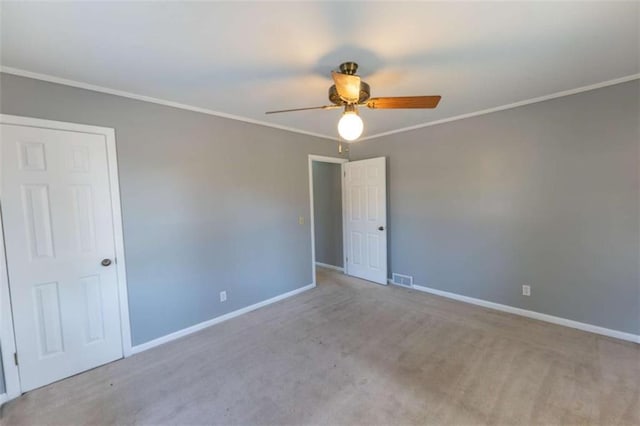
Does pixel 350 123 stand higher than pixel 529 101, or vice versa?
pixel 529 101

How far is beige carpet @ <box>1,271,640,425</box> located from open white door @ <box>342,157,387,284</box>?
1.36 m

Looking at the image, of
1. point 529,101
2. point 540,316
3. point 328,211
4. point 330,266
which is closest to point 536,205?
point 529,101

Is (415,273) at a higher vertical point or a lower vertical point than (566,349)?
higher

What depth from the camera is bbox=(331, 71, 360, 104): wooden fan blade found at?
1687mm

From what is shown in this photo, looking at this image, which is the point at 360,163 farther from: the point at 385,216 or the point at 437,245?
the point at 437,245

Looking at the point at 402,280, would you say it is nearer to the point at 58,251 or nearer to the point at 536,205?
the point at 536,205

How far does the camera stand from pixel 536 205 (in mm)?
2928

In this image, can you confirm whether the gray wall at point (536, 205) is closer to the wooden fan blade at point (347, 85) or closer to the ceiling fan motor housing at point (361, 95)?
the ceiling fan motor housing at point (361, 95)

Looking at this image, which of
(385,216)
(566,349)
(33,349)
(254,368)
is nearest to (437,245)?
(385,216)

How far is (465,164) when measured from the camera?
3422 millimetres

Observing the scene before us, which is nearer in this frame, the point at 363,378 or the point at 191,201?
the point at 363,378

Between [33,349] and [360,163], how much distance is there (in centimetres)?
415

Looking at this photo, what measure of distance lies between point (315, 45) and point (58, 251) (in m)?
2.53

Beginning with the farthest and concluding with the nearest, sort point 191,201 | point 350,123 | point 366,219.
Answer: point 366,219
point 191,201
point 350,123
